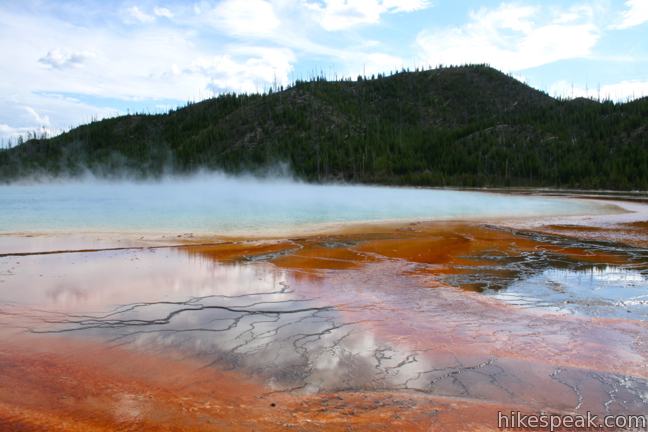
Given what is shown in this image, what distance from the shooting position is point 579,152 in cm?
8075

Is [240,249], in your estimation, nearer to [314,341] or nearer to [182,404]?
[314,341]

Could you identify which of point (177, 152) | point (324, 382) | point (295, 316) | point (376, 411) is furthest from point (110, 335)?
point (177, 152)

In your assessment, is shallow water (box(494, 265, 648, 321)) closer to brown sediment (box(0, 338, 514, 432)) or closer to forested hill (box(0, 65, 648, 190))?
brown sediment (box(0, 338, 514, 432))

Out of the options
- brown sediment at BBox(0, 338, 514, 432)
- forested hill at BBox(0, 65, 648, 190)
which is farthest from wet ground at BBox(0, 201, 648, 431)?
forested hill at BBox(0, 65, 648, 190)

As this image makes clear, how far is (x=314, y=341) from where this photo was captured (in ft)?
20.1

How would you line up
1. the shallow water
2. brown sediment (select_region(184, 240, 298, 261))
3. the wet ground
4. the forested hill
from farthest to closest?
the forested hill, brown sediment (select_region(184, 240, 298, 261)), the shallow water, the wet ground

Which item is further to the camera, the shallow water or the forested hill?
the forested hill

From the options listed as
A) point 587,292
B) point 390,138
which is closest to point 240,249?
point 587,292

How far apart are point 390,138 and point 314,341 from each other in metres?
108

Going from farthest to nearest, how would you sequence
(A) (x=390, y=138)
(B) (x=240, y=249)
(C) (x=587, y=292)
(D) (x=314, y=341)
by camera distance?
(A) (x=390, y=138)
(B) (x=240, y=249)
(C) (x=587, y=292)
(D) (x=314, y=341)

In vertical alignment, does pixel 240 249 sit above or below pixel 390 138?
below

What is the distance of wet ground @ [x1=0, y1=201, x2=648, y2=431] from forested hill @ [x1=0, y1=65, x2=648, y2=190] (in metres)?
61.6

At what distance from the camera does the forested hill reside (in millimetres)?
81312

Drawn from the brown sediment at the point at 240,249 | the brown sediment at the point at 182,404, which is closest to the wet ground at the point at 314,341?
the brown sediment at the point at 182,404
